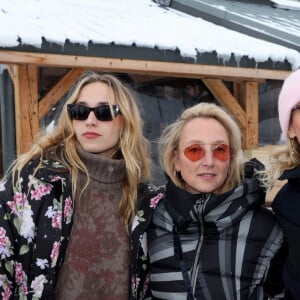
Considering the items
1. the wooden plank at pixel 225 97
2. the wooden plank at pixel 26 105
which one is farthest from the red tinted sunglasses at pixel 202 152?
the wooden plank at pixel 225 97

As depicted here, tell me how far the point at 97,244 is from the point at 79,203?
177 millimetres

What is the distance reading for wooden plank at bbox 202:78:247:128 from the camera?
563 cm

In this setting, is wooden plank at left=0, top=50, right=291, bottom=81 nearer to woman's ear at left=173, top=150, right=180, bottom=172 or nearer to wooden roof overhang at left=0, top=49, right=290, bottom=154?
wooden roof overhang at left=0, top=49, right=290, bottom=154

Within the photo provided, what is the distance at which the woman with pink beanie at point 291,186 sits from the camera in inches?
71.0

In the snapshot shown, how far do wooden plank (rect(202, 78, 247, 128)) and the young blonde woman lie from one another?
3568mm

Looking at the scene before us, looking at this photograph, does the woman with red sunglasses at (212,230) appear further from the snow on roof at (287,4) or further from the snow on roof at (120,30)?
the snow on roof at (287,4)

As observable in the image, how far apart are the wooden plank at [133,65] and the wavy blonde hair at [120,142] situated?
2095 millimetres

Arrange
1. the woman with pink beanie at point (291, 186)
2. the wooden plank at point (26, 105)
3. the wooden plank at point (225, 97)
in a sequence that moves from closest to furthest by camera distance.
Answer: the woman with pink beanie at point (291, 186), the wooden plank at point (26, 105), the wooden plank at point (225, 97)

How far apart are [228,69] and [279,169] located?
3095 millimetres

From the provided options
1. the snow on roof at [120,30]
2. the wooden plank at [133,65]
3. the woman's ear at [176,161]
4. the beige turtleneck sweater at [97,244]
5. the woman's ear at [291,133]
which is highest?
the snow on roof at [120,30]

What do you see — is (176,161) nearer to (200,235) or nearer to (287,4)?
(200,235)

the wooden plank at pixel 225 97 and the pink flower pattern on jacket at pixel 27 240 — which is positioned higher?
the wooden plank at pixel 225 97

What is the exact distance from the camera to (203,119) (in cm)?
217

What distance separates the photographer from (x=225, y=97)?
5645 millimetres
